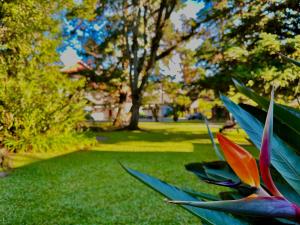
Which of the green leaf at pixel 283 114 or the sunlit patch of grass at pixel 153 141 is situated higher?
the green leaf at pixel 283 114

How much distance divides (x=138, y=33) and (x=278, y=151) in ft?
57.5

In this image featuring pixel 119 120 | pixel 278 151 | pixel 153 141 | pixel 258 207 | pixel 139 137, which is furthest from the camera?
pixel 119 120

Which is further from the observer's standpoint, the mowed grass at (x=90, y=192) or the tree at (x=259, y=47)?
the tree at (x=259, y=47)

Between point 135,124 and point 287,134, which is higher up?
point 287,134

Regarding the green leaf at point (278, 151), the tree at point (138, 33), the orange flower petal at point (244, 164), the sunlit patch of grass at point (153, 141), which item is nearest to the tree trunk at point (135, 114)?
the tree at point (138, 33)

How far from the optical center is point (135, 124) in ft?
56.4

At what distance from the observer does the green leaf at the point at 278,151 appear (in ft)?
2.10

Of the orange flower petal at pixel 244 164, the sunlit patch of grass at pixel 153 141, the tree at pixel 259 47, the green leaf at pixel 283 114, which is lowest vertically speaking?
the sunlit patch of grass at pixel 153 141

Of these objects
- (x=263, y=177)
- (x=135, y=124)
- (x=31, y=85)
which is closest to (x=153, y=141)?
(x=31, y=85)

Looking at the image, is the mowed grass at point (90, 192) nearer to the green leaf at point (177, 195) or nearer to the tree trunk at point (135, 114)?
the green leaf at point (177, 195)

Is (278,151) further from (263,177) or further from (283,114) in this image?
(263,177)

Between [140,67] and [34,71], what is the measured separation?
830cm

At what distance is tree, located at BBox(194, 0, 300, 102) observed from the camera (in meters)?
8.17

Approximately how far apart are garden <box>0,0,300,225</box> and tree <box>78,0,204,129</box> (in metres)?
0.06
